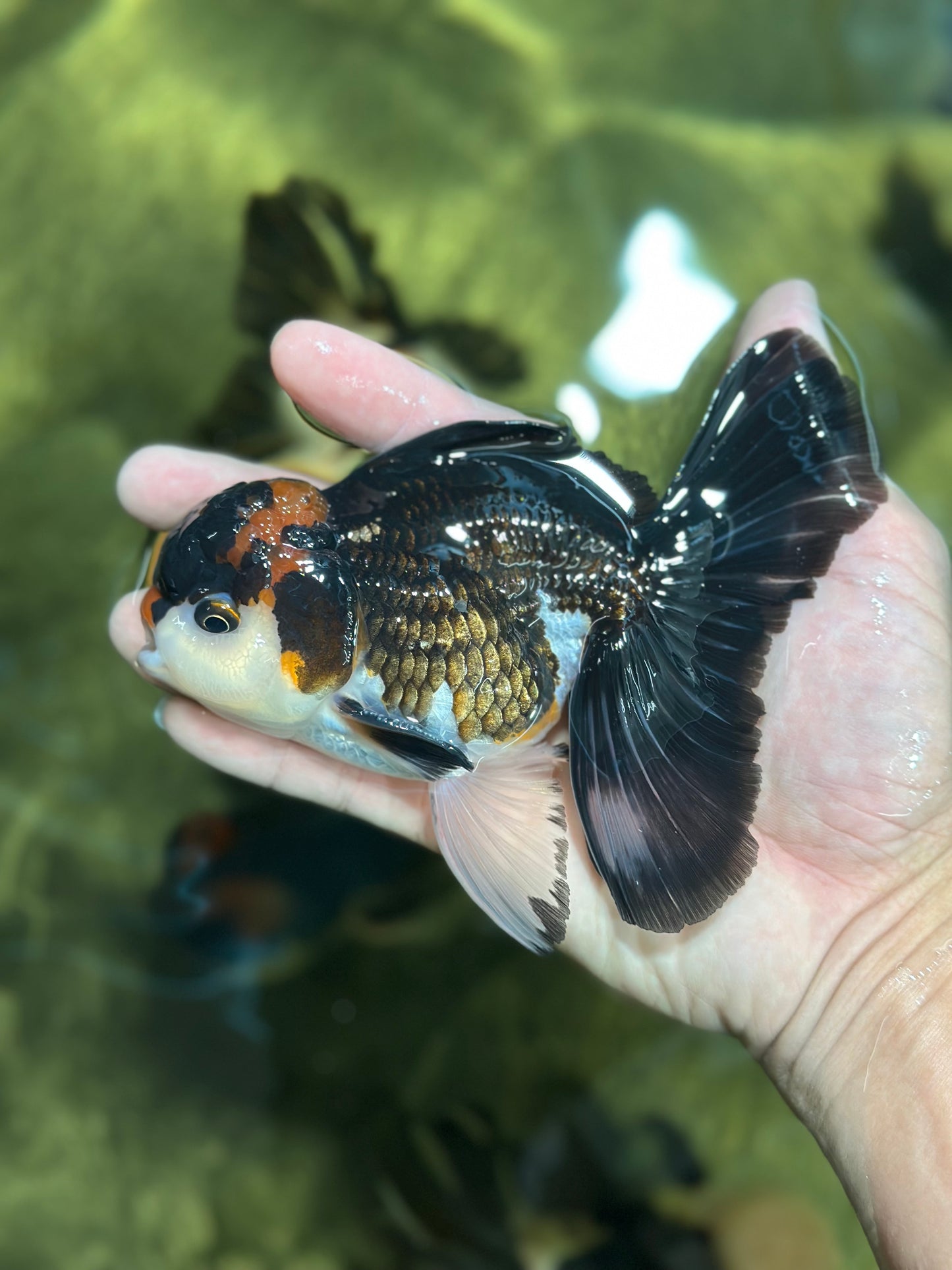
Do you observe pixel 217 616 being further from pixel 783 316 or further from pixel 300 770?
pixel 783 316

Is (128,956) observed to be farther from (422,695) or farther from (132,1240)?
(422,695)

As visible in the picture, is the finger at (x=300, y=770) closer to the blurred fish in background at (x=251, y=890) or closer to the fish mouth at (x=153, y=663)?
the fish mouth at (x=153, y=663)

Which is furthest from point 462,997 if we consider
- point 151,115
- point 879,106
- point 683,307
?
point 879,106

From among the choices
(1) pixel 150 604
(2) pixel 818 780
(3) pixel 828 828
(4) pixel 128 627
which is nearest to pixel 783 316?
(2) pixel 818 780

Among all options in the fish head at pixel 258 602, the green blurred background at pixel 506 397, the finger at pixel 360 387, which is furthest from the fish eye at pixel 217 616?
the green blurred background at pixel 506 397

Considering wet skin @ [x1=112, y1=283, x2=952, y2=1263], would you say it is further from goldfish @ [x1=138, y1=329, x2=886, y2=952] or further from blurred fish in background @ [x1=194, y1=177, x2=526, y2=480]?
blurred fish in background @ [x1=194, y1=177, x2=526, y2=480]
